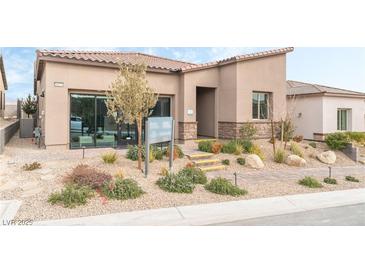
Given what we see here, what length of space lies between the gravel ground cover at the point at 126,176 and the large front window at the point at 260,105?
9.35 feet

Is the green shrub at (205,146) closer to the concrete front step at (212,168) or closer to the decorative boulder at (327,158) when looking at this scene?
the concrete front step at (212,168)

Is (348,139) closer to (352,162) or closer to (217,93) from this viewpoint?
(352,162)

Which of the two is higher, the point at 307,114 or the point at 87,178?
the point at 307,114

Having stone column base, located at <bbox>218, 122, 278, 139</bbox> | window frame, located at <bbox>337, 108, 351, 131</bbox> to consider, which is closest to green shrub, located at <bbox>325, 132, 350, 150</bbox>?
stone column base, located at <bbox>218, 122, 278, 139</bbox>

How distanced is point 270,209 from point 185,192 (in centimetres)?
224

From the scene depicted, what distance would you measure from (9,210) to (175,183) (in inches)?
157

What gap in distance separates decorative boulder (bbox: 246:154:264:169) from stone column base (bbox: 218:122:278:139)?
3.08 m

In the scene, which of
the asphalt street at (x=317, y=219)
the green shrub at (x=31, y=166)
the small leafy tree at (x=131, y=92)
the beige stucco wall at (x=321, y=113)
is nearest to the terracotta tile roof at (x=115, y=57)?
the small leafy tree at (x=131, y=92)

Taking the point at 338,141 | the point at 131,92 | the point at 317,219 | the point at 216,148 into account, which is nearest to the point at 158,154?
the point at 216,148

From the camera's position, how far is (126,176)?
7.98 metres

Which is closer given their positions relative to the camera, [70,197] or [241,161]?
[70,197]

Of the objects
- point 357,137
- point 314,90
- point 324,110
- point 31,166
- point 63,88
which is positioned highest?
point 314,90

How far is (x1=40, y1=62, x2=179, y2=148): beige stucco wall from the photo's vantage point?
36.4ft

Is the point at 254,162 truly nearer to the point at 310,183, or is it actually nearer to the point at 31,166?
the point at 310,183
